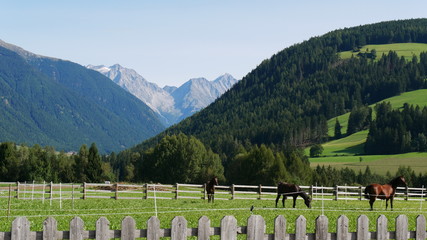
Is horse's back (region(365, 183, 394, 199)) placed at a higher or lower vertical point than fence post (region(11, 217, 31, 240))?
lower

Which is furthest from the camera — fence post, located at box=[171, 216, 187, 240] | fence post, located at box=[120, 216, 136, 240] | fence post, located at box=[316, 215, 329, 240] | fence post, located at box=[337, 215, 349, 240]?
fence post, located at box=[337, 215, 349, 240]

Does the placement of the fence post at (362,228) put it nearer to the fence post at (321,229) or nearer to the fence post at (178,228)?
the fence post at (321,229)

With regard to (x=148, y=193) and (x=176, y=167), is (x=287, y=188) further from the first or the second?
(x=176, y=167)

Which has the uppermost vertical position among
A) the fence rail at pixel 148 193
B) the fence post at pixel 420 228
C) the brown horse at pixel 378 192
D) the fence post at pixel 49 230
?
the fence post at pixel 49 230

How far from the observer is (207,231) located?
33.8 feet

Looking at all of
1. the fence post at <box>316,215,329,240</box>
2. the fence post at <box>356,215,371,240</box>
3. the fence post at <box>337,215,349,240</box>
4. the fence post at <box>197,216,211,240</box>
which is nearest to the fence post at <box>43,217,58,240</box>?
the fence post at <box>197,216,211,240</box>

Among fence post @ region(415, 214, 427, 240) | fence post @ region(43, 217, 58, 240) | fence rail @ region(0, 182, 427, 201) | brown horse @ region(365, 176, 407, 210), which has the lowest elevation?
fence rail @ region(0, 182, 427, 201)

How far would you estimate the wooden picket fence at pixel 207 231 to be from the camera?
9469mm

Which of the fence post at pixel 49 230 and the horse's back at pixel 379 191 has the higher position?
the fence post at pixel 49 230

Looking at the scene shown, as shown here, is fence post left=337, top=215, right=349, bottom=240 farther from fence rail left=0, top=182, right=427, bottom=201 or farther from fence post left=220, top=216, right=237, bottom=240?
fence rail left=0, top=182, right=427, bottom=201

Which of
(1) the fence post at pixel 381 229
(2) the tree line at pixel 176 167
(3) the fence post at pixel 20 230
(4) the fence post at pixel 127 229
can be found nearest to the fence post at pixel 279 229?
(1) the fence post at pixel 381 229

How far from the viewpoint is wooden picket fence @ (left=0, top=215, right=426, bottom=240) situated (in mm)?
9469

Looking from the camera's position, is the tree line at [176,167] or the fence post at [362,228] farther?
the tree line at [176,167]

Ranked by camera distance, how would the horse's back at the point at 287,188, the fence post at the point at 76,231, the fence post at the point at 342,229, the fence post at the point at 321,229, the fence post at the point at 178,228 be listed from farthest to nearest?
the horse's back at the point at 287,188
the fence post at the point at 342,229
the fence post at the point at 321,229
the fence post at the point at 178,228
the fence post at the point at 76,231
